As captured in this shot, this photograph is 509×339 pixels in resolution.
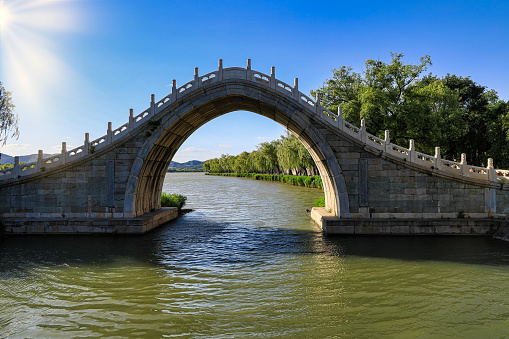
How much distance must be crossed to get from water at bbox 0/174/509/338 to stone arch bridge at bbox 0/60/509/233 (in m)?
1.58

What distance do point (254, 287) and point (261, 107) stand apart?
12.3 meters

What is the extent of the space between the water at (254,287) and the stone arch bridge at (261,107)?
1.58 metres

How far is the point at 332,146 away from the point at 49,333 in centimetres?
1444

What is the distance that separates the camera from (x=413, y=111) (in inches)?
1079

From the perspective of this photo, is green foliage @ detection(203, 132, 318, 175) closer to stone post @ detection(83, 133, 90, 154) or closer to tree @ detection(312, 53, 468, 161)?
tree @ detection(312, 53, 468, 161)

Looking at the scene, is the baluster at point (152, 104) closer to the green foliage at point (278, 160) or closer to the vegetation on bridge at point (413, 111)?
the vegetation on bridge at point (413, 111)

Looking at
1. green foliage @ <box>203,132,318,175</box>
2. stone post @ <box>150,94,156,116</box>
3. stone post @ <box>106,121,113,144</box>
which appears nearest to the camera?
stone post @ <box>106,121,113,144</box>

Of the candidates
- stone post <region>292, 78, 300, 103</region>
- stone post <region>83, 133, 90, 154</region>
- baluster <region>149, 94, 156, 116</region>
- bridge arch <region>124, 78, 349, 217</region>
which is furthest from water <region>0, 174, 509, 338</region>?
stone post <region>292, 78, 300, 103</region>

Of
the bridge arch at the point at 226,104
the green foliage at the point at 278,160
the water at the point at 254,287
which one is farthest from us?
the green foliage at the point at 278,160

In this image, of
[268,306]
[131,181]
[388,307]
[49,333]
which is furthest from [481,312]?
[131,181]

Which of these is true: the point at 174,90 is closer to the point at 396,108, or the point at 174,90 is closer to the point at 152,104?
the point at 152,104

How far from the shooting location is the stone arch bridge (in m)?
17.4

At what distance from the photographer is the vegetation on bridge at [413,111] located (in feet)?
89.9

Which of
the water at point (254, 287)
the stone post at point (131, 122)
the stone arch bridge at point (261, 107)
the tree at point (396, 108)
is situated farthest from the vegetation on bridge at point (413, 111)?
the stone post at point (131, 122)
